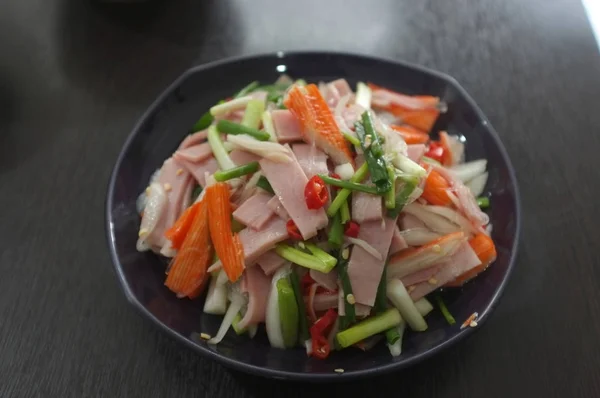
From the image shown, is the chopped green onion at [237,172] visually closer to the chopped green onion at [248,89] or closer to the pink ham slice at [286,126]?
the pink ham slice at [286,126]

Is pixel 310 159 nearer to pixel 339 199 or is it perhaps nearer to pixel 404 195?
pixel 339 199

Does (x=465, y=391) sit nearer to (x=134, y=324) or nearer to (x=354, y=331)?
Result: (x=354, y=331)

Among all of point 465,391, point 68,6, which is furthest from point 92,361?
point 68,6

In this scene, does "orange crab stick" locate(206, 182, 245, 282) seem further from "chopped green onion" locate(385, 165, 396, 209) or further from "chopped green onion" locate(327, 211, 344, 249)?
"chopped green onion" locate(385, 165, 396, 209)

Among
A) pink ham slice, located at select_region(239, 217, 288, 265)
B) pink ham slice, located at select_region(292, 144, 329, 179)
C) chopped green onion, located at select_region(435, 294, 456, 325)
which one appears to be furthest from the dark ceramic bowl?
pink ham slice, located at select_region(292, 144, 329, 179)

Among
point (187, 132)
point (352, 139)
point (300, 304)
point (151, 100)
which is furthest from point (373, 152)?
point (151, 100)
